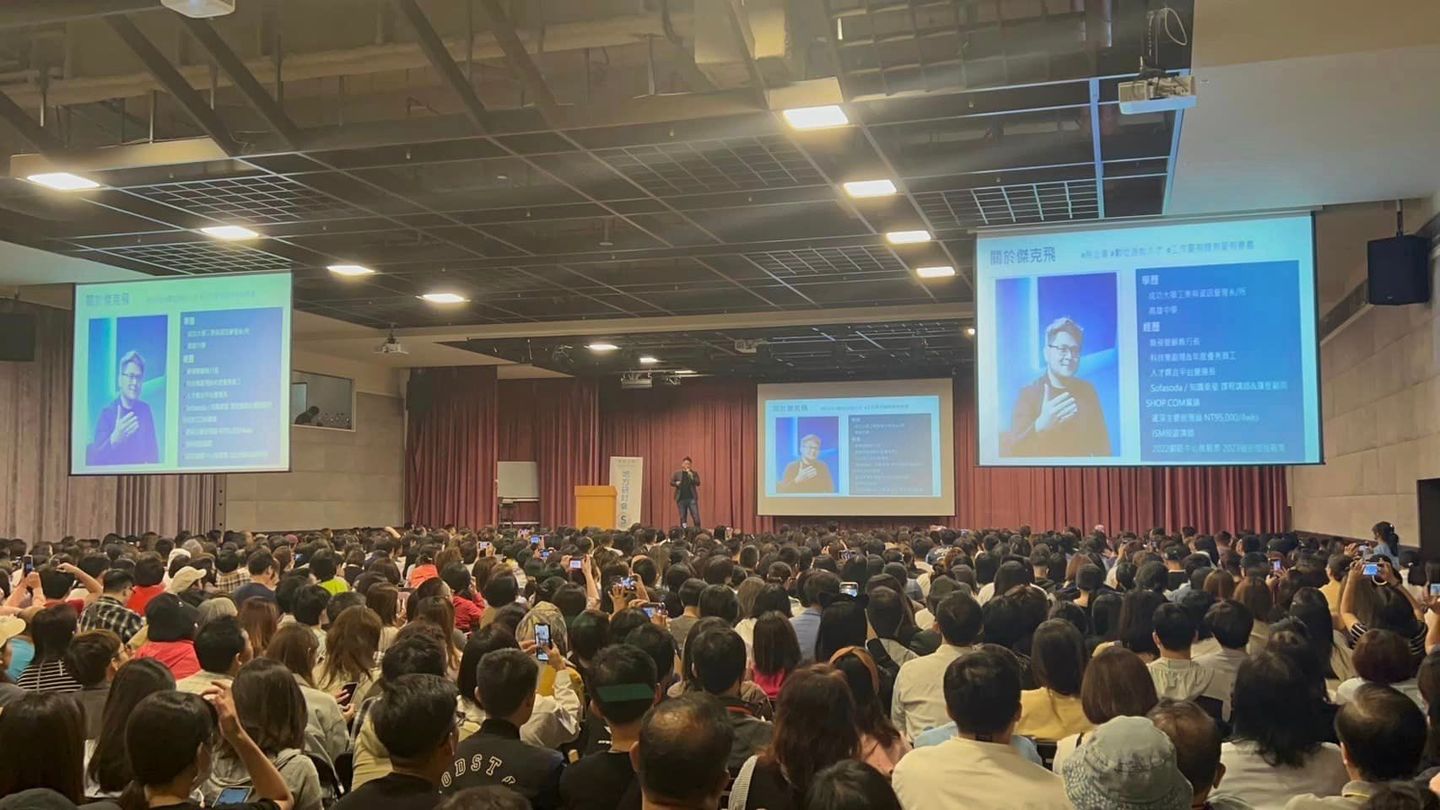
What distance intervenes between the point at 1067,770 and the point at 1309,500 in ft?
46.7

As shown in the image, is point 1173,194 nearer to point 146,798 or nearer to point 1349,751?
point 1349,751

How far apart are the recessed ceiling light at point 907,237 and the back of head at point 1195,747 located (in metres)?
7.02

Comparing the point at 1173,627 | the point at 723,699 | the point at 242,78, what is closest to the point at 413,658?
the point at 723,699

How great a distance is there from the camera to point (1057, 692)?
11.5 ft

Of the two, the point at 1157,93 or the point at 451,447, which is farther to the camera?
the point at 451,447

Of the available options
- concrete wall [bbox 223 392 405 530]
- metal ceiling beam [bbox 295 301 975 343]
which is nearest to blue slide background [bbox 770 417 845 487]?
metal ceiling beam [bbox 295 301 975 343]

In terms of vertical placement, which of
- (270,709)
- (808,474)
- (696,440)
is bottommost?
(270,709)

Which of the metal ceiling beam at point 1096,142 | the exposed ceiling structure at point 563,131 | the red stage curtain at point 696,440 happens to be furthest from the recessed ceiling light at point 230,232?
the red stage curtain at point 696,440

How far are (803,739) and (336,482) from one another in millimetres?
15748

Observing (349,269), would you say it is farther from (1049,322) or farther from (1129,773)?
(1129,773)

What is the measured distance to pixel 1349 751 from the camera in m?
2.41

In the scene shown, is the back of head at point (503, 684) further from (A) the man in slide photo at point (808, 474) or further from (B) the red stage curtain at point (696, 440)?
(B) the red stage curtain at point (696, 440)

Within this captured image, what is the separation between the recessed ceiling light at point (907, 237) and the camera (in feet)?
29.7

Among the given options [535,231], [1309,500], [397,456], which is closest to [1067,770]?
[535,231]
